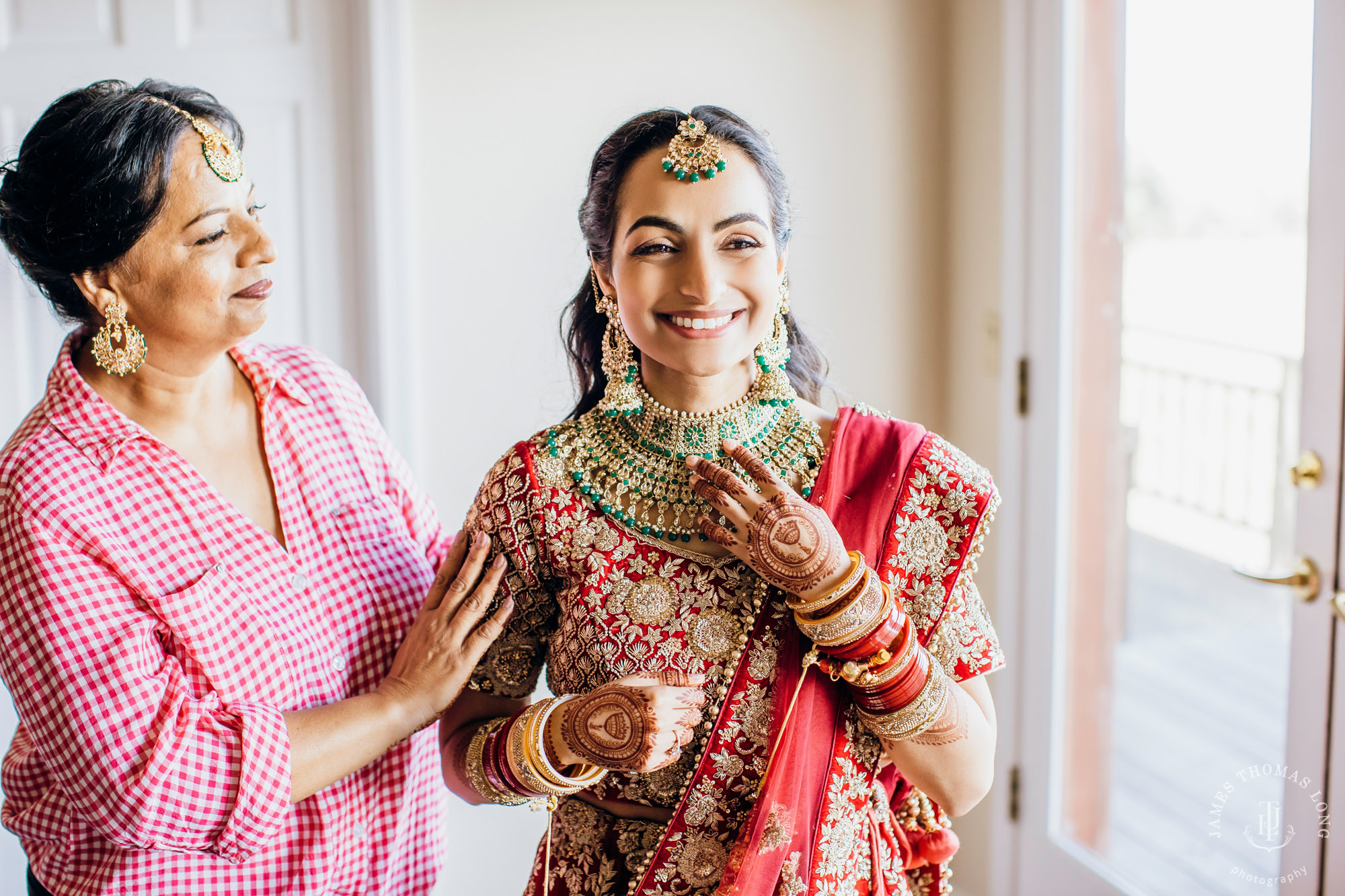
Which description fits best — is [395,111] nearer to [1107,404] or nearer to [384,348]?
[384,348]

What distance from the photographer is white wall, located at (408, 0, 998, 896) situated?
235cm

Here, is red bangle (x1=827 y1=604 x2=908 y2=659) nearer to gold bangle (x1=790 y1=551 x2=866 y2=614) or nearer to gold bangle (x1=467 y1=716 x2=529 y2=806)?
gold bangle (x1=790 y1=551 x2=866 y2=614)

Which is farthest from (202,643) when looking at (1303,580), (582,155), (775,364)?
(1303,580)

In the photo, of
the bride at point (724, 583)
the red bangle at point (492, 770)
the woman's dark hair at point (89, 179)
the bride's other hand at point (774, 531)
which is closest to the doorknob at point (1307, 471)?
the bride at point (724, 583)

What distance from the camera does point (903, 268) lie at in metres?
2.73

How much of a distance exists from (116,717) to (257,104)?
1416 mm

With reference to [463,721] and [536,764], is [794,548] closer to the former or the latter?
[536,764]

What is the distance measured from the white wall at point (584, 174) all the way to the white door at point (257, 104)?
0.15 meters

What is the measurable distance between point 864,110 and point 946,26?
29 centimetres

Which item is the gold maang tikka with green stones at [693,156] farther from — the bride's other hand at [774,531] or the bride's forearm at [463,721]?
the bride's forearm at [463,721]

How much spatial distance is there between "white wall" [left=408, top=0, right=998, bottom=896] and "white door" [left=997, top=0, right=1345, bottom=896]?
0.30 m

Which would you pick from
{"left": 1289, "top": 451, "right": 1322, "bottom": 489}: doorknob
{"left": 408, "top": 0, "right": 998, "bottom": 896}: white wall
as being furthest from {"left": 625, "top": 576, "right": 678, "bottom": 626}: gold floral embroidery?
{"left": 1289, "top": 451, "right": 1322, "bottom": 489}: doorknob

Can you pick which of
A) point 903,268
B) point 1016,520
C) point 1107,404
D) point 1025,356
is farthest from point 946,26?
point 1016,520

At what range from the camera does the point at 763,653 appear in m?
1.26
